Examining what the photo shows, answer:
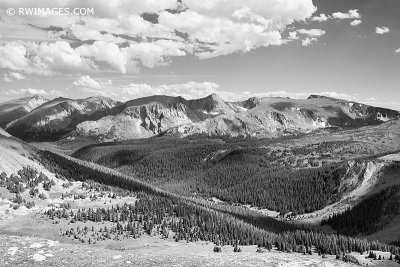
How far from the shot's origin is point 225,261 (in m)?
81.6

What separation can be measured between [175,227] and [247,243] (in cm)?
2206

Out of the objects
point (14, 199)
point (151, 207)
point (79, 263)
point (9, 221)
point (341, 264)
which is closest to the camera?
point (79, 263)

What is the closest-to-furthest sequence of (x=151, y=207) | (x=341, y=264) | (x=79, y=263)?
(x=79, y=263) → (x=341, y=264) → (x=151, y=207)

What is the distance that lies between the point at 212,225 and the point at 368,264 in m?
57.1

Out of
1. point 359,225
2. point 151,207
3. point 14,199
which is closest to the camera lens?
point 14,199

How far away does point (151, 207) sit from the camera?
142125 millimetres

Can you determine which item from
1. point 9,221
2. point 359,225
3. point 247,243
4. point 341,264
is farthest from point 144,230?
point 359,225

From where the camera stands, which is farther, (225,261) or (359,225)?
(359,225)

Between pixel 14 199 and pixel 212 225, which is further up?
pixel 14 199

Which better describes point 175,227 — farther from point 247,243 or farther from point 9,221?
point 9,221

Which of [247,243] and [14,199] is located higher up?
[14,199]

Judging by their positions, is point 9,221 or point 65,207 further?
point 65,207

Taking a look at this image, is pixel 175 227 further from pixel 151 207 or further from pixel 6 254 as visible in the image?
pixel 6 254

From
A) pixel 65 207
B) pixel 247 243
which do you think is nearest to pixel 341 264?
pixel 247 243
